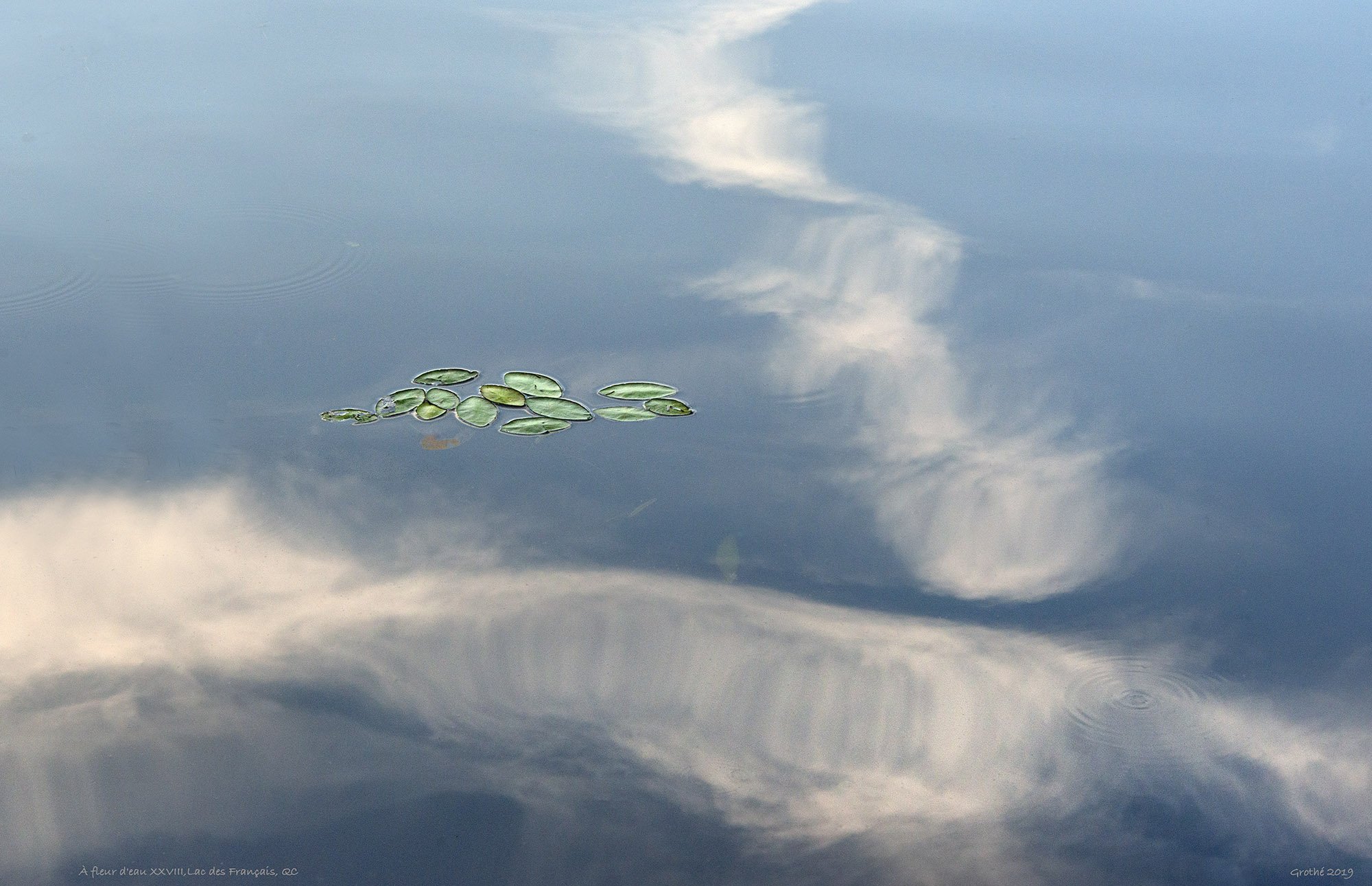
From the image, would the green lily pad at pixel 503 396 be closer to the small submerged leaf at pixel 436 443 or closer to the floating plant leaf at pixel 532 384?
the floating plant leaf at pixel 532 384

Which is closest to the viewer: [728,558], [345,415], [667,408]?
[728,558]

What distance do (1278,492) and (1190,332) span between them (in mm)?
775

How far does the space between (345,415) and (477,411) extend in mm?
366

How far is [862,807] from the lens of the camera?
96.8 inches

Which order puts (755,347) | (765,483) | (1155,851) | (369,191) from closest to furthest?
(1155,851)
(765,483)
(755,347)
(369,191)

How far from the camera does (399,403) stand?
11.0 ft

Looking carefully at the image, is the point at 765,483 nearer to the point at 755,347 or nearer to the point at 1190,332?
the point at 755,347

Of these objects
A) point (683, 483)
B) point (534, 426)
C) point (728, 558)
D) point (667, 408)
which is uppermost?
point (667, 408)

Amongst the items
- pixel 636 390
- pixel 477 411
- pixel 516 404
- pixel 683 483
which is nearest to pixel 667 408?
pixel 636 390

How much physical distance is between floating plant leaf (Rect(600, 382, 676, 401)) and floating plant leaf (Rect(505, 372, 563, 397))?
0.14 metres

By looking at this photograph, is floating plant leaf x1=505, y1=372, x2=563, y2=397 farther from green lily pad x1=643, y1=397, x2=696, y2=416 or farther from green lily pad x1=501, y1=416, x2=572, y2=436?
green lily pad x1=643, y1=397, x2=696, y2=416

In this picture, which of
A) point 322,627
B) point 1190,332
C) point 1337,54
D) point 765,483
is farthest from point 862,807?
point 1337,54

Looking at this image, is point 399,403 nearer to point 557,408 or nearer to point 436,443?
point 436,443

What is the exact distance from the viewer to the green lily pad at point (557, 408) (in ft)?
11.0
